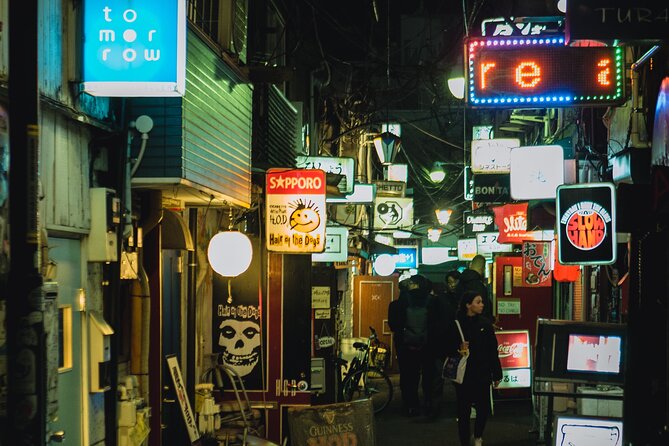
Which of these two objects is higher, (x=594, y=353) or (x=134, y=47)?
(x=134, y=47)

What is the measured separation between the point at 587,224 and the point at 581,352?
8.44 ft

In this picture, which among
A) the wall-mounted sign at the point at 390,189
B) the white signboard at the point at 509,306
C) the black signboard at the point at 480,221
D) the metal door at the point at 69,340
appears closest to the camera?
the metal door at the point at 69,340

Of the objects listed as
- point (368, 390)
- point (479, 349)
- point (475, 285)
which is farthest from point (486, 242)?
point (479, 349)

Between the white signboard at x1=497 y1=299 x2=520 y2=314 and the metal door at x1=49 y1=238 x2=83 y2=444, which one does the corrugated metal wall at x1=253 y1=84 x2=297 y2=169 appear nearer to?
the metal door at x1=49 y1=238 x2=83 y2=444

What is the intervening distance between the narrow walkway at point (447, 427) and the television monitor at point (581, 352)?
185 inches

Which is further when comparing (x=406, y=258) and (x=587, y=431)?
(x=406, y=258)

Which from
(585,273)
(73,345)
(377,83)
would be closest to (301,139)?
(585,273)

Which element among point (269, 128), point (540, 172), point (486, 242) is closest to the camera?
point (269, 128)

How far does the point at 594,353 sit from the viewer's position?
34.3 ft

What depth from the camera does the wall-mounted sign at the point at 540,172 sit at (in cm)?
1772

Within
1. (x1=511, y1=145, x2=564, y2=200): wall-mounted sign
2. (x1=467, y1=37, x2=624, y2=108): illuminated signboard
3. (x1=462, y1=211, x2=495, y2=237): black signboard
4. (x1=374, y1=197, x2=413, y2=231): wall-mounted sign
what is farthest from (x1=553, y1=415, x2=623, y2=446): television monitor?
(x1=462, y1=211, x2=495, y2=237): black signboard

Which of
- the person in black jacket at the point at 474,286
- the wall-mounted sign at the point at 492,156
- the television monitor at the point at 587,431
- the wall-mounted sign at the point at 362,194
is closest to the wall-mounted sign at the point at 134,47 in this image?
the television monitor at the point at 587,431

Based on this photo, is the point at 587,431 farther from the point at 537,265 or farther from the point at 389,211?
the point at 389,211

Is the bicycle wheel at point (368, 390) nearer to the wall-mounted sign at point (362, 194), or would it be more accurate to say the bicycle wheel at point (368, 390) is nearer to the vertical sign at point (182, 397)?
the wall-mounted sign at point (362, 194)
